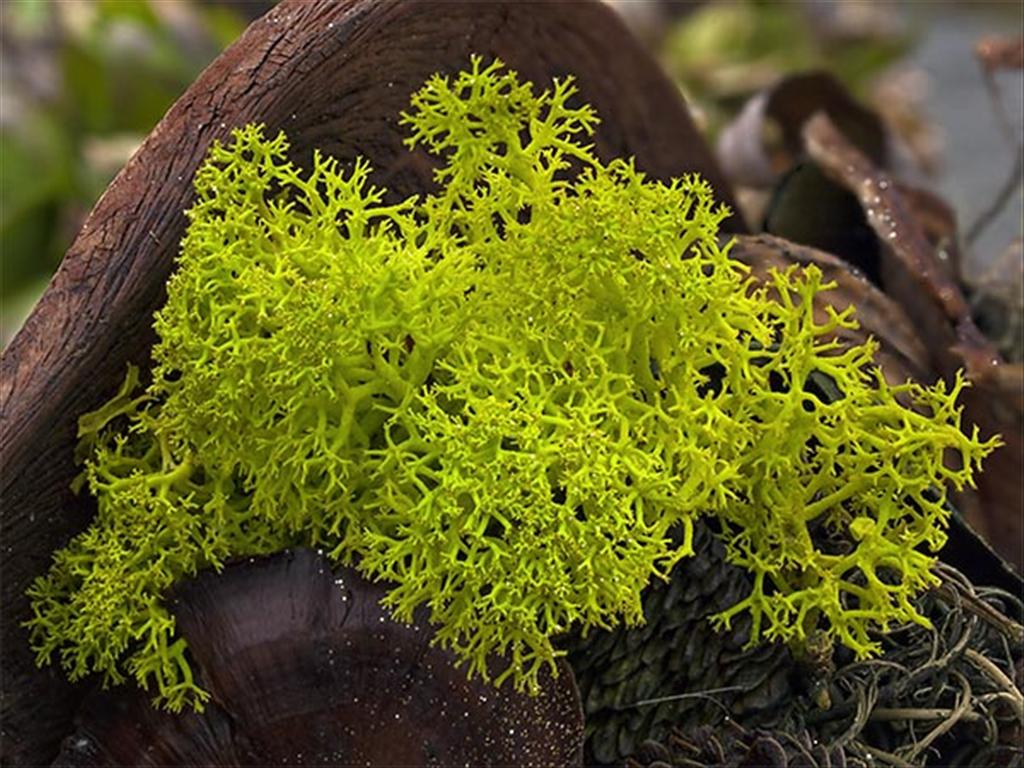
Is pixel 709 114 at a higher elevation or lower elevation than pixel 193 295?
lower

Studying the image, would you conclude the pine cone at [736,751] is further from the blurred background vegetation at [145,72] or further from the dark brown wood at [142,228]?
the blurred background vegetation at [145,72]

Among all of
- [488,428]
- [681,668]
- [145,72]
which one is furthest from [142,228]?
[145,72]

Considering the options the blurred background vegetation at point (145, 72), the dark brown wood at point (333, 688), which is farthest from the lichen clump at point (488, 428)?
the blurred background vegetation at point (145, 72)

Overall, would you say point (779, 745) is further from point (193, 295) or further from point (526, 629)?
point (193, 295)

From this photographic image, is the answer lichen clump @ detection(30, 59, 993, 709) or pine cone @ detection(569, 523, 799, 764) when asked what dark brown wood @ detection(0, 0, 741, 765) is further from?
pine cone @ detection(569, 523, 799, 764)

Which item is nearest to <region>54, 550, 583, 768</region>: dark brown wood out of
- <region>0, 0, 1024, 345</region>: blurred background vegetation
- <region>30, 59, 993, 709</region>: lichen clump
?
<region>30, 59, 993, 709</region>: lichen clump

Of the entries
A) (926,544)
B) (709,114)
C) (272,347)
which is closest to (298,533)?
(272,347)

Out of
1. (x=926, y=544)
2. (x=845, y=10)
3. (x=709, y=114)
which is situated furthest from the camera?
(x=845, y=10)
